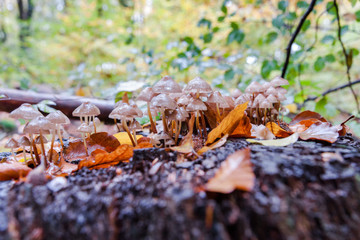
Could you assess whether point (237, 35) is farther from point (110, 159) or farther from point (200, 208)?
point (200, 208)

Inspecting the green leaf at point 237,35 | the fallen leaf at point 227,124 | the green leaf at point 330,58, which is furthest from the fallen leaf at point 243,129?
the green leaf at point 330,58

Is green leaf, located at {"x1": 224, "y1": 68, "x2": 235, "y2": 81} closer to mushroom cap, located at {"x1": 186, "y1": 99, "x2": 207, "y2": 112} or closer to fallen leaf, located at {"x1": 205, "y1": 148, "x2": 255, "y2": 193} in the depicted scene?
mushroom cap, located at {"x1": 186, "y1": 99, "x2": 207, "y2": 112}

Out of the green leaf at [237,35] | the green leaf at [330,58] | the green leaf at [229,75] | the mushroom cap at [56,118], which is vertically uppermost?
the green leaf at [237,35]

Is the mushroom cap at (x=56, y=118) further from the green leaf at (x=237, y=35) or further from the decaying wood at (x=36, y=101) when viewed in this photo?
the green leaf at (x=237, y=35)

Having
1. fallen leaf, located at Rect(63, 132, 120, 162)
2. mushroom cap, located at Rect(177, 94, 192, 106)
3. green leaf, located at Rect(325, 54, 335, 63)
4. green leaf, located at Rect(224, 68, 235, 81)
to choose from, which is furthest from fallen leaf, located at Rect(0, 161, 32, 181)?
green leaf, located at Rect(325, 54, 335, 63)

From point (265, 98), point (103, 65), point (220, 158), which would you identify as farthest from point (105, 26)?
point (220, 158)

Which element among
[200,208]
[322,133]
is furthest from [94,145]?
[322,133]

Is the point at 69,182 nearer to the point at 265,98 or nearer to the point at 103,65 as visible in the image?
the point at 265,98
